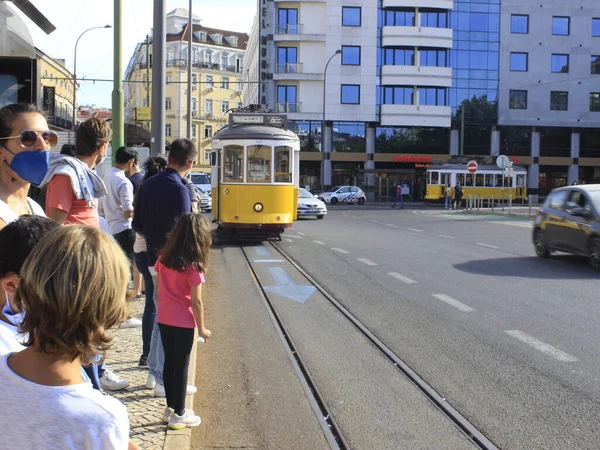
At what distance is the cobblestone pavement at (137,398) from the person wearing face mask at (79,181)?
2.43ft

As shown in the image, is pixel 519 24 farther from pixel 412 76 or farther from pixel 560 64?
pixel 412 76

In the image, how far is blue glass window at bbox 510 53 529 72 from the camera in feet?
199

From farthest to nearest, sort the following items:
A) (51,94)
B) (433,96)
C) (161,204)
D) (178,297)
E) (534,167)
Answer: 1. (534,167)
2. (433,96)
3. (51,94)
4. (161,204)
5. (178,297)

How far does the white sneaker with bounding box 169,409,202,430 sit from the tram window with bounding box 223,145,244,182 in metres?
12.9

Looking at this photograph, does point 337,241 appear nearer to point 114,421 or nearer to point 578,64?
point 114,421

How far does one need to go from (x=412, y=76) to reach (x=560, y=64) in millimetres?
14244

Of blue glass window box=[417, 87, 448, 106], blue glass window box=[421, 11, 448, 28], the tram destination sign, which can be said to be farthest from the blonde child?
blue glass window box=[421, 11, 448, 28]

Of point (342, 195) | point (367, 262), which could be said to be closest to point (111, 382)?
point (367, 262)

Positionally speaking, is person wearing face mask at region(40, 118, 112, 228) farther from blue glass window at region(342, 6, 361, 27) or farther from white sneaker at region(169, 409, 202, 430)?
blue glass window at region(342, 6, 361, 27)

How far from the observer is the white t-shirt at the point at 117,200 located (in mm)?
7086

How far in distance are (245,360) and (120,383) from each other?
1629 millimetres

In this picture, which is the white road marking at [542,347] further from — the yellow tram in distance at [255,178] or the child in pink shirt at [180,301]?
the yellow tram in distance at [255,178]

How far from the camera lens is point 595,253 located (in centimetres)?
1303

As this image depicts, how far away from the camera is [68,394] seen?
5.53 feet
